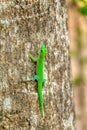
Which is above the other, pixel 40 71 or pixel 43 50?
pixel 43 50

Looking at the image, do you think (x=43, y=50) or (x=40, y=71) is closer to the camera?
(x=43, y=50)

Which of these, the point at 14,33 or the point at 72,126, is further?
the point at 72,126

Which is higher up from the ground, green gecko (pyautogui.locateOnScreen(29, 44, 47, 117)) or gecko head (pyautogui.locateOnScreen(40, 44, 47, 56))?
gecko head (pyautogui.locateOnScreen(40, 44, 47, 56))

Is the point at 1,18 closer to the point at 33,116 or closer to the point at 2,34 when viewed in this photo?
the point at 2,34

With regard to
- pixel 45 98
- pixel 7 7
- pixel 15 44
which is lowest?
pixel 45 98

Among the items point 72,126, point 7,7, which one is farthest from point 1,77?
point 72,126

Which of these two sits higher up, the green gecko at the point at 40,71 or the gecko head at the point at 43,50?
the gecko head at the point at 43,50

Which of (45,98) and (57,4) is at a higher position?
(57,4)
